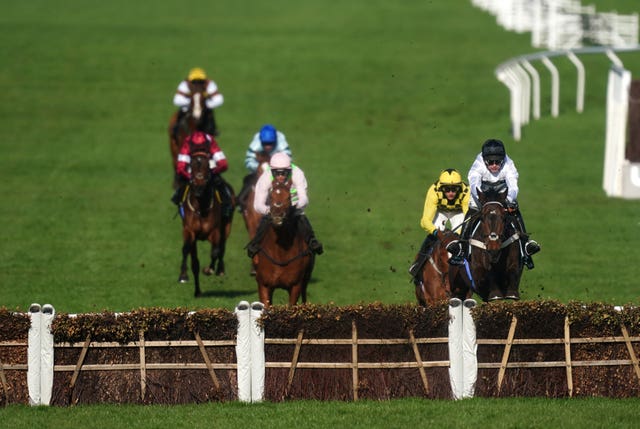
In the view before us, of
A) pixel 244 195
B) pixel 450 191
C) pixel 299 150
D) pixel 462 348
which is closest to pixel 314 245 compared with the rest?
pixel 450 191

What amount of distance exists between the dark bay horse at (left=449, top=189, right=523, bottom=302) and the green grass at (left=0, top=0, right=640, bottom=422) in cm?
174

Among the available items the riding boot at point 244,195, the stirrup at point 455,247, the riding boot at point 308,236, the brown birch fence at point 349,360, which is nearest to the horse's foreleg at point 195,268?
the riding boot at point 244,195

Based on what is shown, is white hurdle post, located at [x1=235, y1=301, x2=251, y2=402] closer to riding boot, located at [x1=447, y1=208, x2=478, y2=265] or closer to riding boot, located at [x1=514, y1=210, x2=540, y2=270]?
riding boot, located at [x1=447, y1=208, x2=478, y2=265]

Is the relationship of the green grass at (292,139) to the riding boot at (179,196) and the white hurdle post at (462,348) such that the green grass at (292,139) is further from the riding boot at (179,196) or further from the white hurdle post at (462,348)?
the white hurdle post at (462,348)

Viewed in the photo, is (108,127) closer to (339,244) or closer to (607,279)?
(339,244)

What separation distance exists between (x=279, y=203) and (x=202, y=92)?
31.1ft

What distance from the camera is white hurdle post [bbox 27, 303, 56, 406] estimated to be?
12742 millimetres

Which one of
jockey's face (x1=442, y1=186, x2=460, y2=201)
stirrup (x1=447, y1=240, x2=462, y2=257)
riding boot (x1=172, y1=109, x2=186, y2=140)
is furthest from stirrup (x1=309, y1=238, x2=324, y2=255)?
riding boot (x1=172, y1=109, x2=186, y2=140)

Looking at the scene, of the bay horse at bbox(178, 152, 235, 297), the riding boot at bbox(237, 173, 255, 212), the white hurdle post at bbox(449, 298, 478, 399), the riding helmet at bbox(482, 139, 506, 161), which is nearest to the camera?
the white hurdle post at bbox(449, 298, 478, 399)

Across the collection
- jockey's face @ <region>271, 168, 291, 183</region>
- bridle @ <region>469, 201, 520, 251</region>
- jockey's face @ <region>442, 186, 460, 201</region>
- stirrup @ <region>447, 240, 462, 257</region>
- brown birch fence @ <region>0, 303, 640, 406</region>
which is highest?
jockey's face @ <region>271, 168, 291, 183</region>

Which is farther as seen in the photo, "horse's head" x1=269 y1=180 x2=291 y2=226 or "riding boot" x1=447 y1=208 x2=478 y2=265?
"horse's head" x1=269 y1=180 x2=291 y2=226

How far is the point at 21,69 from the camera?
4181 cm

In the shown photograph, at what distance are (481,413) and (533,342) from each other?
109cm

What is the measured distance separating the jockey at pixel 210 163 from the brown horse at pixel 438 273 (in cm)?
470
